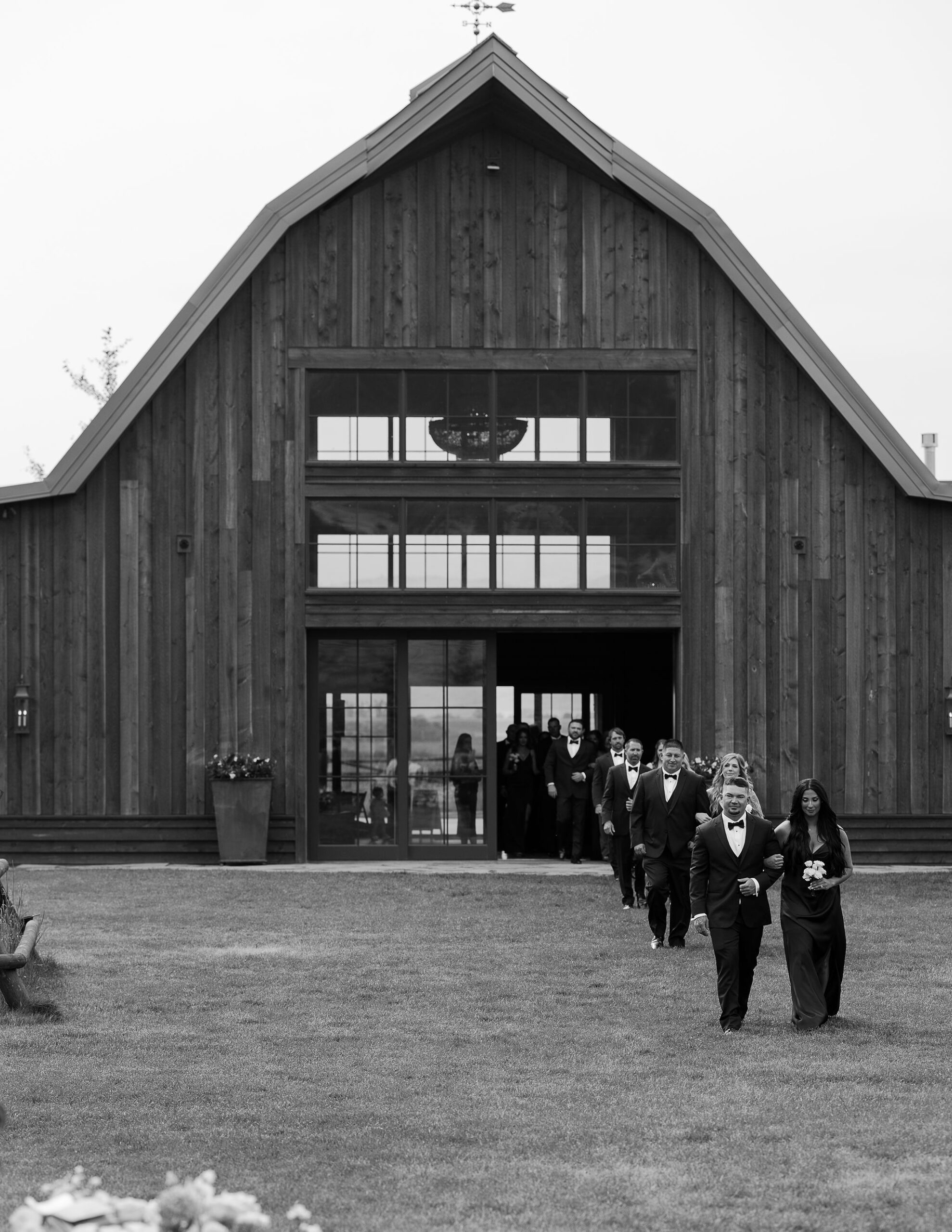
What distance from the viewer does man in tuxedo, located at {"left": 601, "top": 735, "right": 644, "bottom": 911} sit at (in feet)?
59.7

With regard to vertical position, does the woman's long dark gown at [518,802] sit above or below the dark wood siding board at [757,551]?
below

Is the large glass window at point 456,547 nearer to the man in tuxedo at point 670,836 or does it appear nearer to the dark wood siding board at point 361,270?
the dark wood siding board at point 361,270

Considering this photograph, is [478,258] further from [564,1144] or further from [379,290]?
Result: [564,1144]

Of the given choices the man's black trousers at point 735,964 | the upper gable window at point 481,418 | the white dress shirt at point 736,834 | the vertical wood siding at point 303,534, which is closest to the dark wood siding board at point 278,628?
the vertical wood siding at point 303,534

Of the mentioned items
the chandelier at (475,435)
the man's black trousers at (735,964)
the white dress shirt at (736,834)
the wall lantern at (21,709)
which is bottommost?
the man's black trousers at (735,964)

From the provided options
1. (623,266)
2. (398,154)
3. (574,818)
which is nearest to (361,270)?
(398,154)

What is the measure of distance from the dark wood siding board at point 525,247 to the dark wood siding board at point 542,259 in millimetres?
23

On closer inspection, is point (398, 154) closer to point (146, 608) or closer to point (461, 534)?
point (461, 534)

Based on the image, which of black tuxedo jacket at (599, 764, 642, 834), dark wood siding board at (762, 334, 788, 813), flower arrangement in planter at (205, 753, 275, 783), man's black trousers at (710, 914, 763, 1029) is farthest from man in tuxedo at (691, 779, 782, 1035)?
dark wood siding board at (762, 334, 788, 813)

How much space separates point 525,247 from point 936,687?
7.80 m

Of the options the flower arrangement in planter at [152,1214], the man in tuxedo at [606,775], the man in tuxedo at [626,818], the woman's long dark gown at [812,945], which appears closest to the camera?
the flower arrangement in planter at [152,1214]

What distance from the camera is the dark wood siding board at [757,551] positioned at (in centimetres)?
2405

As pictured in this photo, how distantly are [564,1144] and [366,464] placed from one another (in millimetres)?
16271

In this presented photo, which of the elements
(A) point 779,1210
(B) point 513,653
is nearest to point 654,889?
(A) point 779,1210
